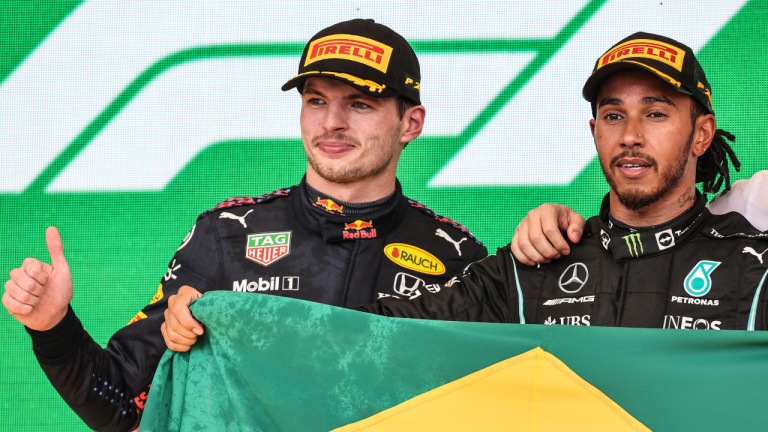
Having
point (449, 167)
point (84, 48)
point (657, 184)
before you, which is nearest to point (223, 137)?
point (84, 48)

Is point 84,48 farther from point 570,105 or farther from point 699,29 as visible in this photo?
point 699,29

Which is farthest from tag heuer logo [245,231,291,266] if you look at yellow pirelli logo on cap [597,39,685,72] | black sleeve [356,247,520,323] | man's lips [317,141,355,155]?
yellow pirelli logo on cap [597,39,685,72]

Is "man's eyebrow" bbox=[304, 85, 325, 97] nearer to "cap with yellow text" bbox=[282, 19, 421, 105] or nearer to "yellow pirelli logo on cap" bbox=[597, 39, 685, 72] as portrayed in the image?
"cap with yellow text" bbox=[282, 19, 421, 105]

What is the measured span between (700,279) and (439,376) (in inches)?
21.4

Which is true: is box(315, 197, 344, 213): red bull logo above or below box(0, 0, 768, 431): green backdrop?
below

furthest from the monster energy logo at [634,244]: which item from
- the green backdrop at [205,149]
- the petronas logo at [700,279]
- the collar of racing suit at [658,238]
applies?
the green backdrop at [205,149]

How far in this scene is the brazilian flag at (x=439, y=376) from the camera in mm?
1273

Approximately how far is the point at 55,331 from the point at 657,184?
1.22 metres

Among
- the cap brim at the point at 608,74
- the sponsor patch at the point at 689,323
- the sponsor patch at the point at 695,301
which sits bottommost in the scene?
the sponsor patch at the point at 689,323

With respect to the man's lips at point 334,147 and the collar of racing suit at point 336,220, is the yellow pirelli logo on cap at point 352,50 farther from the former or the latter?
the collar of racing suit at point 336,220

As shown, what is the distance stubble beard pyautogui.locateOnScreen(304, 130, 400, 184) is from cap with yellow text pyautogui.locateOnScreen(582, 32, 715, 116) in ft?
1.70

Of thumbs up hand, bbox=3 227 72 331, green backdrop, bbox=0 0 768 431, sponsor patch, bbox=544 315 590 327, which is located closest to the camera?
thumbs up hand, bbox=3 227 72 331

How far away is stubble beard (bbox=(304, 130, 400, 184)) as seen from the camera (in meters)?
1.84

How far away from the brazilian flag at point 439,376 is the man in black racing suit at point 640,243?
0.18 meters
